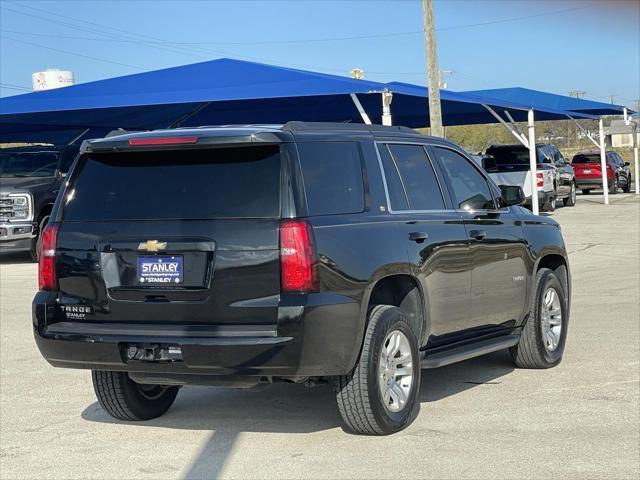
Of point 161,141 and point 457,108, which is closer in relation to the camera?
point 161,141

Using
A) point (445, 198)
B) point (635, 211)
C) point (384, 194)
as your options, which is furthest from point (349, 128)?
point (635, 211)

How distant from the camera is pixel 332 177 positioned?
6516 mm

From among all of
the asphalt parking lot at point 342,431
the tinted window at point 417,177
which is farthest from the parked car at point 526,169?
the tinted window at point 417,177

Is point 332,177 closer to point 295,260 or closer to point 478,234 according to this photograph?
point 295,260

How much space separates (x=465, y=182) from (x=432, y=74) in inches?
615

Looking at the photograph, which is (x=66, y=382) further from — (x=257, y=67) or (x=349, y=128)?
(x=257, y=67)

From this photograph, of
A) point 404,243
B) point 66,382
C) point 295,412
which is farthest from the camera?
point 66,382

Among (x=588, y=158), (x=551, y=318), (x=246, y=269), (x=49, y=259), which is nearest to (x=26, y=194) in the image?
A: (x=551, y=318)

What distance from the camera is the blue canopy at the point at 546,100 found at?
33.8m

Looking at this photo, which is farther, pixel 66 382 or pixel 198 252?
pixel 66 382

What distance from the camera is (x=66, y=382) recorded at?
29.1ft

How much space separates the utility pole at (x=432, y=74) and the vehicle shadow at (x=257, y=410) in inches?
569

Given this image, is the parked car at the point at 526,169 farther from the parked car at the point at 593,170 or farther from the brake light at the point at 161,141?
the brake light at the point at 161,141

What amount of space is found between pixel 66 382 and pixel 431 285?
136 inches
